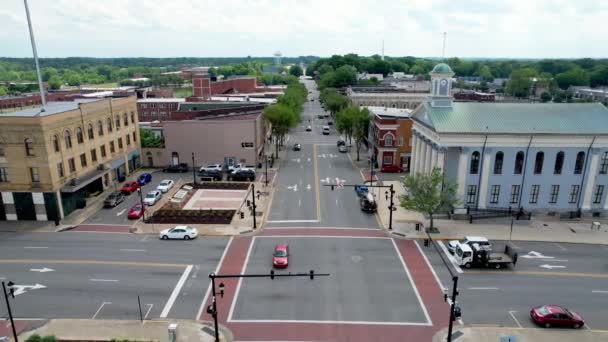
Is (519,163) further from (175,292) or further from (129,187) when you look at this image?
(129,187)

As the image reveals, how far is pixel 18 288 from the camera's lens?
32.8 meters

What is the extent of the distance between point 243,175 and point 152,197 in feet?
51.6

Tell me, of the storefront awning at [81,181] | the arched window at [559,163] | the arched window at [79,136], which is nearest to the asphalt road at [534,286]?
the arched window at [559,163]

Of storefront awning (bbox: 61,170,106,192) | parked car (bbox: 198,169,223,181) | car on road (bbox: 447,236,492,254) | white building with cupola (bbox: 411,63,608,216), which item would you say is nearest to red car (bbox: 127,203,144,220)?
storefront awning (bbox: 61,170,106,192)

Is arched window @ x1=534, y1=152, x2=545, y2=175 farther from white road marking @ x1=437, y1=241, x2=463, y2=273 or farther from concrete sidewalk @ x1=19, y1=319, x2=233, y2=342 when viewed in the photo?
concrete sidewalk @ x1=19, y1=319, x2=233, y2=342

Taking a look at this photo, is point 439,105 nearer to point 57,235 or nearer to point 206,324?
point 206,324

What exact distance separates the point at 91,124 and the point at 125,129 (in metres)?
10.7

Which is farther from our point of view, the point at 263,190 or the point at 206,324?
the point at 263,190

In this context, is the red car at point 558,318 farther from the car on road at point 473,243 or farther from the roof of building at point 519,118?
the roof of building at point 519,118

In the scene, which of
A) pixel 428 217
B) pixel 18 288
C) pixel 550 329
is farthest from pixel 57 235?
pixel 550 329

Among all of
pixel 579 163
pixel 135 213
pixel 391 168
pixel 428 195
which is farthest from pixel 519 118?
pixel 135 213

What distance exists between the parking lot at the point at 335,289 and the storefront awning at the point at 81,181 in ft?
81.5

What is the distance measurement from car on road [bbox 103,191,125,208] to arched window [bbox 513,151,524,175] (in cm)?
5057

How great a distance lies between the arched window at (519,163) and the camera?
48.2 m
